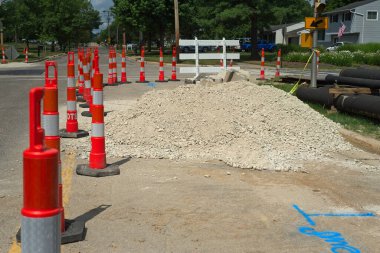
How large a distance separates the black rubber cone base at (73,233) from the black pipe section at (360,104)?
689 centimetres

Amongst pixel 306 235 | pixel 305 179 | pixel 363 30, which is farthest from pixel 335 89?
pixel 363 30

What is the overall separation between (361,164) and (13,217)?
15.4ft

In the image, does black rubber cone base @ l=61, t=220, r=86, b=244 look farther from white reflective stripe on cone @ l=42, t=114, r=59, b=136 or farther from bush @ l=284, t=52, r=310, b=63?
bush @ l=284, t=52, r=310, b=63

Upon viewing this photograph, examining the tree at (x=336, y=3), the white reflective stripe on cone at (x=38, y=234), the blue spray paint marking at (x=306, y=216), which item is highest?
the tree at (x=336, y=3)

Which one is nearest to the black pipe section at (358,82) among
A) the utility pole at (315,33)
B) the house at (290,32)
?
the utility pole at (315,33)

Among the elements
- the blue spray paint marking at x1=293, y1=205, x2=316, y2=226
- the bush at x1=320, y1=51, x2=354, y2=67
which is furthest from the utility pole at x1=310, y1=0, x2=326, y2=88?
the bush at x1=320, y1=51, x2=354, y2=67

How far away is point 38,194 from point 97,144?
162 inches

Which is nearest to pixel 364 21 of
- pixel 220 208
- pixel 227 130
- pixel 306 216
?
pixel 227 130

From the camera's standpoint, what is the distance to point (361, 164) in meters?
7.03

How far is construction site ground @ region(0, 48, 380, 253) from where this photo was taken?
4.11 m

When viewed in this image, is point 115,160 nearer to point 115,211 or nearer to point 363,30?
point 115,211

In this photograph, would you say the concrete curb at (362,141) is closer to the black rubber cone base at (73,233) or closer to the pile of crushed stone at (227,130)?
the pile of crushed stone at (227,130)

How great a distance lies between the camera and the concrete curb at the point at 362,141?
26.5ft

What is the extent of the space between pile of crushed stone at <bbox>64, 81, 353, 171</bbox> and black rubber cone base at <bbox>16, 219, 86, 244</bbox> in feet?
9.52
